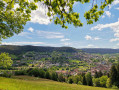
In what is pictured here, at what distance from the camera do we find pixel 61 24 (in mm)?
8383

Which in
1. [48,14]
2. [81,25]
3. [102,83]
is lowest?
[102,83]

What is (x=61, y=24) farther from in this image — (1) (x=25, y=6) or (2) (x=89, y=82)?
(2) (x=89, y=82)

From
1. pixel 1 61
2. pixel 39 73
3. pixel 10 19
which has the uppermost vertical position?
pixel 10 19

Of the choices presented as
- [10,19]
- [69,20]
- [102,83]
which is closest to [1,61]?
[10,19]

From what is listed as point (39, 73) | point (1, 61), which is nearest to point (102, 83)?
point (39, 73)

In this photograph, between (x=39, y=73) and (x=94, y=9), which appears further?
(x=39, y=73)

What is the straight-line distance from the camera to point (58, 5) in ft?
22.9

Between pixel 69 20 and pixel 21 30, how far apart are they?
50.2 feet

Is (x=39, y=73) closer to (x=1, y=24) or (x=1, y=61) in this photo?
(x=1, y=61)

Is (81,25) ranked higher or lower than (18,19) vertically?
lower

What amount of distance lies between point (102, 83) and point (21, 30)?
69.0m

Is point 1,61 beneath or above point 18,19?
beneath

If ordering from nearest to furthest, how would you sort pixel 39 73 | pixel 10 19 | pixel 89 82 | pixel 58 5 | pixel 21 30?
pixel 58 5 → pixel 10 19 → pixel 21 30 → pixel 89 82 → pixel 39 73

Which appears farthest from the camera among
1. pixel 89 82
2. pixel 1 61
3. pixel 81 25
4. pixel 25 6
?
pixel 89 82
